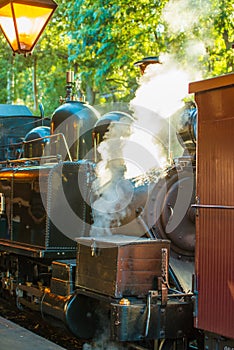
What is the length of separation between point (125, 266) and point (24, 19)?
2463 millimetres

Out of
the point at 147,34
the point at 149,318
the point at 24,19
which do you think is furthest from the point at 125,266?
the point at 147,34

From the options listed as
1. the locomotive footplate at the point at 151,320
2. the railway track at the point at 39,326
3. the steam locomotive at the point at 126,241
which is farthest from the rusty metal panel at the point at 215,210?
the railway track at the point at 39,326

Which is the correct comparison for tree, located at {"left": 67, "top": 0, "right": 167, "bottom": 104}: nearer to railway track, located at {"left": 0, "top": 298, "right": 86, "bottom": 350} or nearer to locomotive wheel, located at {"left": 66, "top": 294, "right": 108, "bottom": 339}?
railway track, located at {"left": 0, "top": 298, "right": 86, "bottom": 350}

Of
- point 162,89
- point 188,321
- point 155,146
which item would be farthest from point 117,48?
point 188,321

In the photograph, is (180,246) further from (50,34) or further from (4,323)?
(50,34)

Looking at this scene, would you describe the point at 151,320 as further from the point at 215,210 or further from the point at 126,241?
the point at 215,210

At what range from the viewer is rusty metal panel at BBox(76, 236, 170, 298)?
19.0 feet

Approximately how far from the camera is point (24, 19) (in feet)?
17.3

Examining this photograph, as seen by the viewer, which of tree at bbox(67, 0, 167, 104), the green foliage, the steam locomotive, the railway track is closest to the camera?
the steam locomotive

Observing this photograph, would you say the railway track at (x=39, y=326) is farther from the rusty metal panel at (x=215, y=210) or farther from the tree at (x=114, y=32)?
the tree at (x=114, y=32)

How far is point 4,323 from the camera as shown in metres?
7.08

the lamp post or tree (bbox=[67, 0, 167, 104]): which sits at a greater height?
tree (bbox=[67, 0, 167, 104])

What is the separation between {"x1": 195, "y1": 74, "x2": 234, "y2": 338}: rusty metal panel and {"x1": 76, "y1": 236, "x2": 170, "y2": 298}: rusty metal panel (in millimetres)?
881

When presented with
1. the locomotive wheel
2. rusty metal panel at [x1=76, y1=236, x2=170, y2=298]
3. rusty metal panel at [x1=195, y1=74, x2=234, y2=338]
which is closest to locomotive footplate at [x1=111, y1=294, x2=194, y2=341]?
rusty metal panel at [x1=76, y1=236, x2=170, y2=298]
